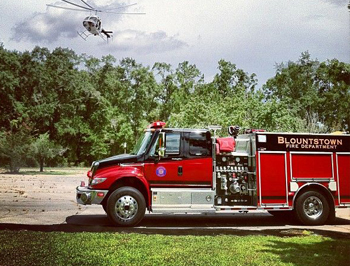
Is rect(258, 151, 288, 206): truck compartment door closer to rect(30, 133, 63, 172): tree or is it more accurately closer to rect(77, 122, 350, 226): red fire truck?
rect(77, 122, 350, 226): red fire truck

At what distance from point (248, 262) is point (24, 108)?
30152 mm

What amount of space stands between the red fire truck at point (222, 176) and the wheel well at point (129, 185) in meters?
0.02

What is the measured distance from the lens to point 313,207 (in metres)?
9.62

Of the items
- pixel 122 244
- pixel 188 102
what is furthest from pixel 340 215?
pixel 188 102

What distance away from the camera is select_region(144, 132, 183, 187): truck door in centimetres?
895

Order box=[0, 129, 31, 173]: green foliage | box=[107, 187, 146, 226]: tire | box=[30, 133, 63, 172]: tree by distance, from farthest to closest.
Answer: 1. box=[30, 133, 63, 172]: tree
2. box=[0, 129, 31, 173]: green foliage
3. box=[107, 187, 146, 226]: tire

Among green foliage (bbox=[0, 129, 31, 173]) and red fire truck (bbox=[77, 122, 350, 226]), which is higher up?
green foliage (bbox=[0, 129, 31, 173])

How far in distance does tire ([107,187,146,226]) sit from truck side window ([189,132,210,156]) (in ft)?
5.87

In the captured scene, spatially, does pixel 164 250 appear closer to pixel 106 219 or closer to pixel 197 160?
pixel 197 160

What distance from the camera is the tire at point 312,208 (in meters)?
9.48

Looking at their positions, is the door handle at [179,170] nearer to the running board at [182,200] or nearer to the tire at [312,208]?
the running board at [182,200]

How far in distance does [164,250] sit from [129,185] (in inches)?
122

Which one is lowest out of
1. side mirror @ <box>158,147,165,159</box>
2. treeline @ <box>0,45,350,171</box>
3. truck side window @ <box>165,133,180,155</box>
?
side mirror @ <box>158,147,165,159</box>

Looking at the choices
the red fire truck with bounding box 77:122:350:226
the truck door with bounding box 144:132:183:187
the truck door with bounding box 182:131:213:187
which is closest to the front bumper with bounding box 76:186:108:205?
the red fire truck with bounding box 77:122:350:226
